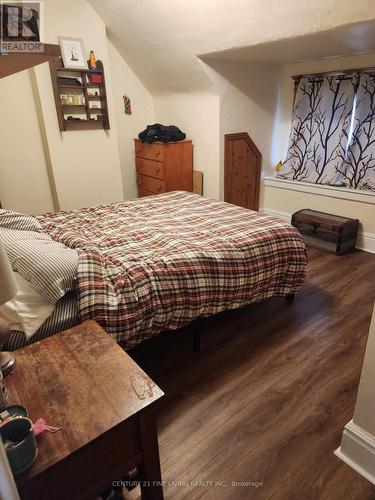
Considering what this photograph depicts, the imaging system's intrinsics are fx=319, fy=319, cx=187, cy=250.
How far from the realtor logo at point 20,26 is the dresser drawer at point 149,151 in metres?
3.40

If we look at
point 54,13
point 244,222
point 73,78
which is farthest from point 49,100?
point 244,222

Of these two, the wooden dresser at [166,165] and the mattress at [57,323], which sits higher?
the wooden dresser at [166,165]

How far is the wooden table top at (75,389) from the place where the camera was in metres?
0.80

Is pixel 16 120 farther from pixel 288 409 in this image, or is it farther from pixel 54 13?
pixel 288 409

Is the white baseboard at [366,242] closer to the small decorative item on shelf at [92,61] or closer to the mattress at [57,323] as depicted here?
the mattress at [57,323]

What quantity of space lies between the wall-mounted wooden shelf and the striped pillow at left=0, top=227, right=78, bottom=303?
93.3 inches

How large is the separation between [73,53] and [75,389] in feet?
11.5

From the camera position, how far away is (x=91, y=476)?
33.3 inches

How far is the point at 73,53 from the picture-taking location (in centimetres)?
329

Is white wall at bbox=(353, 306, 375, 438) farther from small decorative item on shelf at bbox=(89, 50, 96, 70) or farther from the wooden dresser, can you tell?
small decorative item on shelf at bbox=(89, 50, 96, 70)

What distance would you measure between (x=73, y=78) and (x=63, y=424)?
140 inches

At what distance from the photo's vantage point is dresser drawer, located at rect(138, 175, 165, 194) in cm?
405

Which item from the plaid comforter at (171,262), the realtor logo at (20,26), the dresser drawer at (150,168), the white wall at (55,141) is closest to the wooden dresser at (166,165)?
the dresser drawer at (150,168)

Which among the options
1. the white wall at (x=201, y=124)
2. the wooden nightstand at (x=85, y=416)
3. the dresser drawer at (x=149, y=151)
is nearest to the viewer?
the wooden nightstand at (x=85, y=416)
